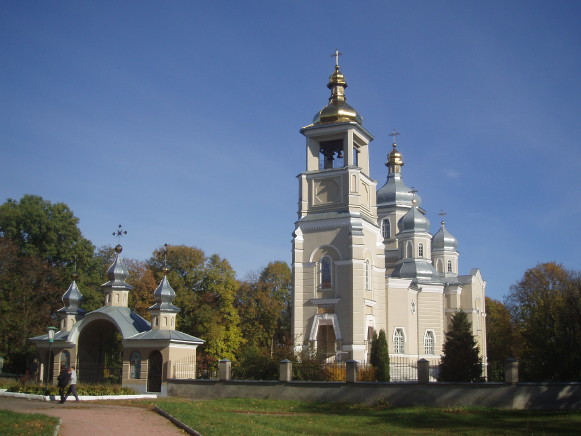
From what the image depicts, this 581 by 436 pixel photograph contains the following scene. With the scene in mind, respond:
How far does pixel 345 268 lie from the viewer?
1357 inches

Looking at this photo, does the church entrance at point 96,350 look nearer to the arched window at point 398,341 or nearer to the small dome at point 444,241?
the arched window at point 398,341

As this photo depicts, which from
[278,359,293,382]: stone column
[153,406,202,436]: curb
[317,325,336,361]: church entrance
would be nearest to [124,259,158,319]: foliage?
[317,325,336,361]: church entrance

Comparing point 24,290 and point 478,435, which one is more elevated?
point 24,290

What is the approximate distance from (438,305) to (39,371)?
24243mm

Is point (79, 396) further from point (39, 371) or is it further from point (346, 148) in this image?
point (346, 148)

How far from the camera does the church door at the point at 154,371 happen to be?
26105 mm

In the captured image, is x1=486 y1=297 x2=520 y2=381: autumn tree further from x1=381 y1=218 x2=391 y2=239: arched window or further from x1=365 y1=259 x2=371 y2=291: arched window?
x1=365 y1=259 x2=371 y2=291: arched window

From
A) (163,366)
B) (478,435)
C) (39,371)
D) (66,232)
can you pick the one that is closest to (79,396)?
(163,366)

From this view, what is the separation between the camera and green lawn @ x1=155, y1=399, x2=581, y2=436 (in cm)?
1428

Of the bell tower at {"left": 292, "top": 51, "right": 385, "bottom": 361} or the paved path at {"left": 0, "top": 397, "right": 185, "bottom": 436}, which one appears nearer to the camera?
the paved path at {"left": 0, "top": 397, "right": 185, "bottom": 436}

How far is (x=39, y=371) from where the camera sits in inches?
1134

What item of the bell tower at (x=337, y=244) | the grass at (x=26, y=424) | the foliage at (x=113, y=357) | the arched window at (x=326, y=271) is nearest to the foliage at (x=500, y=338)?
the bell tower at (x=337, y=244)

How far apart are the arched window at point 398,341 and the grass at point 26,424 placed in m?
26.1

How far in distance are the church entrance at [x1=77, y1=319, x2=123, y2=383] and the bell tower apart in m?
9.04
